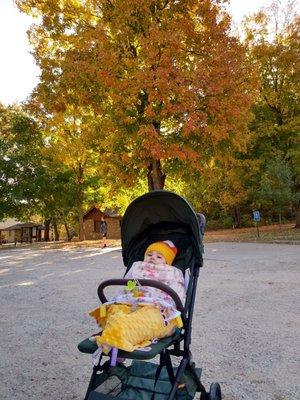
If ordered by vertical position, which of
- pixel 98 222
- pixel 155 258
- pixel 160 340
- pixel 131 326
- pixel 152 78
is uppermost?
pixel 152 78

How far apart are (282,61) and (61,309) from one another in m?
24.6

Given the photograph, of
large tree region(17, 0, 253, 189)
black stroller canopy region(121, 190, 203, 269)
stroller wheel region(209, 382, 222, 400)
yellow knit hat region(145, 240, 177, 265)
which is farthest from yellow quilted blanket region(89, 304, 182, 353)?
large tree region(17, 0, 253, 189)

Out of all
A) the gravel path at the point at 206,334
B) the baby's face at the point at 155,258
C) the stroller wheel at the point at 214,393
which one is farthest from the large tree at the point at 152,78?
the stroller wheel at the point at 214,393

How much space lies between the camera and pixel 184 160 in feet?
54.6

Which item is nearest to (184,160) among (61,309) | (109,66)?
(109,66)

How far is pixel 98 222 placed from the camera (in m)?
45.0

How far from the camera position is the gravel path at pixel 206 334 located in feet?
13.2

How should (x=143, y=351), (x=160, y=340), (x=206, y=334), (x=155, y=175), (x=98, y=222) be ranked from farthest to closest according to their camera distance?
(x=98, y=222), (x=155, y=175), (x=206, y=334), (x=160, y=340), (x=143, y=351)

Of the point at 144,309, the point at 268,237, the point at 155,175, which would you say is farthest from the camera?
the point at 268,237

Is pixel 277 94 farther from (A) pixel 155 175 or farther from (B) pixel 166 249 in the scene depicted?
(B) pixel 166 249

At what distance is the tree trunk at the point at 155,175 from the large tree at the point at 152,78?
0.05 m

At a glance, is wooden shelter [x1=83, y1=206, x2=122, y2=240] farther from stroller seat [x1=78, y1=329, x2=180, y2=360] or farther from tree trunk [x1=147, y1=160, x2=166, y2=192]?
stroller seat [x1=78, y1=329, x2=180, y2=360]

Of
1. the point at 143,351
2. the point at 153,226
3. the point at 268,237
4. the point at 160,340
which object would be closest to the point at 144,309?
the point at 160,340

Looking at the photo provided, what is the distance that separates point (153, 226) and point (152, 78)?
37.7ft
